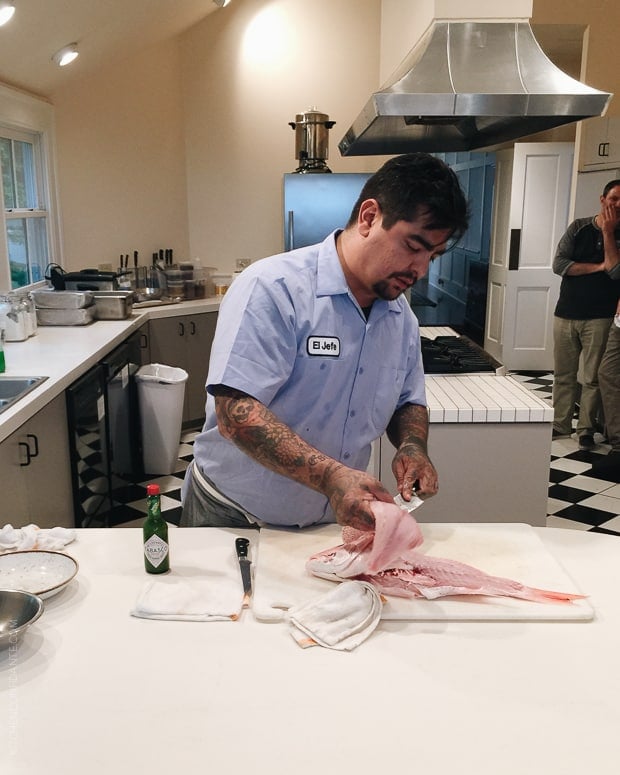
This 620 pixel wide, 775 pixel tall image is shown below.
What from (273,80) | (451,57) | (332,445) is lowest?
(332,445)

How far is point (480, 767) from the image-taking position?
97cm

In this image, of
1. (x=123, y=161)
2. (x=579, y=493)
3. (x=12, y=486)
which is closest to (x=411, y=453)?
(x=12, y=486)

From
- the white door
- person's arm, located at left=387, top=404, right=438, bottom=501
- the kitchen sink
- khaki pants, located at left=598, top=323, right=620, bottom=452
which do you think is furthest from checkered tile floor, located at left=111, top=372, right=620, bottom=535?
the white door

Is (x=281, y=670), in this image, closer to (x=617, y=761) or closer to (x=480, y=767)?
(x=480, y=767)

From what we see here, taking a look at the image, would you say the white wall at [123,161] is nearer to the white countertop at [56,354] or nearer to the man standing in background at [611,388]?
the white countertop at [56,354]

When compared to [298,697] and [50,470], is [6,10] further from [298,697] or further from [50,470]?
[298,697]

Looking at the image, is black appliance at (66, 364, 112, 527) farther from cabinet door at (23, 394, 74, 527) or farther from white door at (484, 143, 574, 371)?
white door at (484, 143, 574, 371)

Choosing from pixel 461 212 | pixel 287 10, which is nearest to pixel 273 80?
pixel 287 10

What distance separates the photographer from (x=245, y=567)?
4.79 ft

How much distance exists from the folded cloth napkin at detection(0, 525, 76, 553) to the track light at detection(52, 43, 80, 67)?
3526mm

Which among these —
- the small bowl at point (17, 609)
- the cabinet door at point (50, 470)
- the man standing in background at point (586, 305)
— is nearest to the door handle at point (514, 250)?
the man standing in background at point (586, 305)

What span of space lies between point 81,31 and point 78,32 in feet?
0.08

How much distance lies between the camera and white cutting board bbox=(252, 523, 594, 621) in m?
1.32

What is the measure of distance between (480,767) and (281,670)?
33cm
